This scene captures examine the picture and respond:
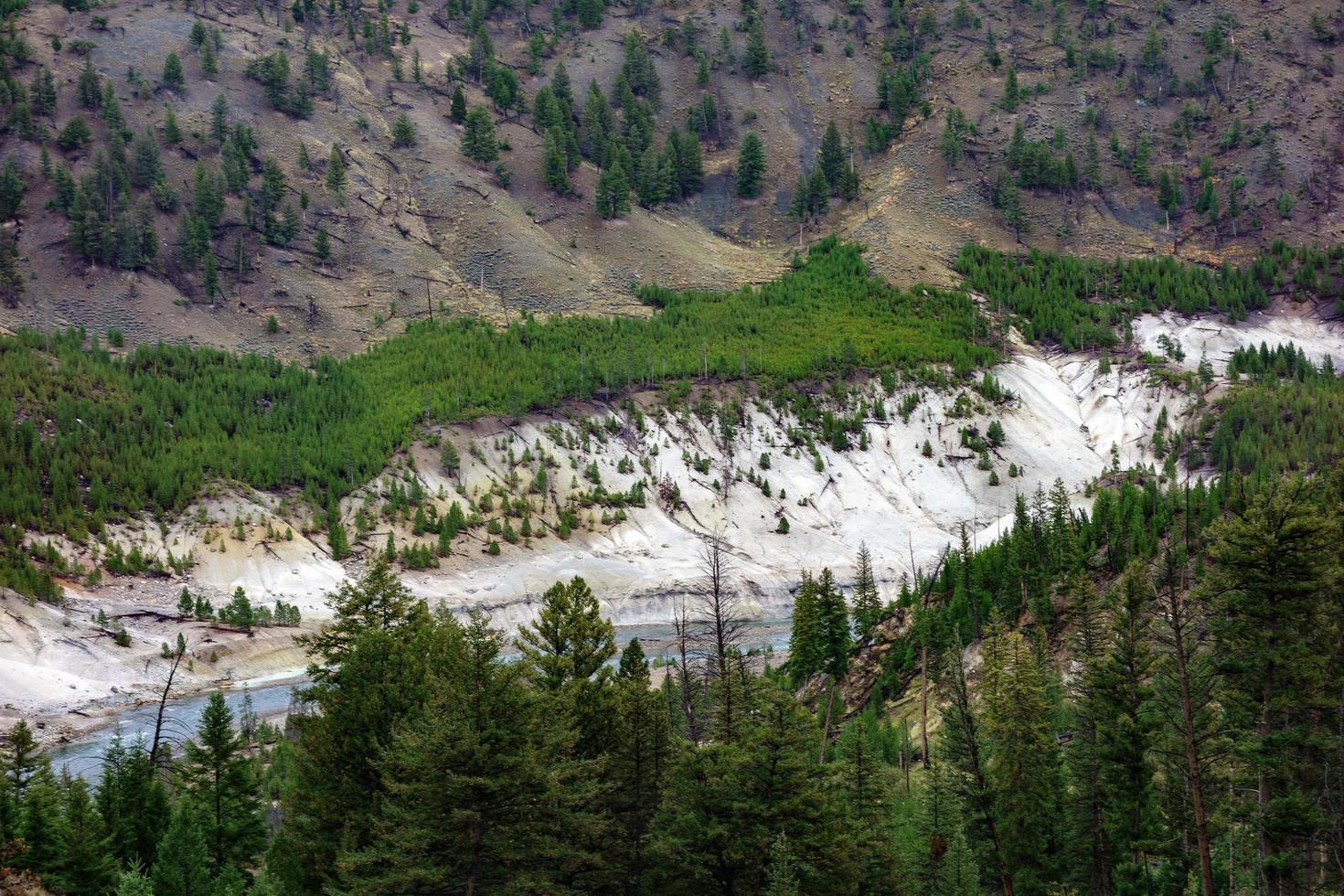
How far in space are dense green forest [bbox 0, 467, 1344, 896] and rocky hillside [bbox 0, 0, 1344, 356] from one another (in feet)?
354

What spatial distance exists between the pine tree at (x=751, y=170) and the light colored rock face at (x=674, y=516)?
5658cm

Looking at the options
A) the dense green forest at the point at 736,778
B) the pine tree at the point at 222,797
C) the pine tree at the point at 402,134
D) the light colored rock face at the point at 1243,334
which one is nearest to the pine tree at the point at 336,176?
the pine tree at the point at 402,134

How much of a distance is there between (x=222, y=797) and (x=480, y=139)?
149 metres

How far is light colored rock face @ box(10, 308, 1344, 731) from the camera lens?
93500 millimetres

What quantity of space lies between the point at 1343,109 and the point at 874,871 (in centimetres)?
18936

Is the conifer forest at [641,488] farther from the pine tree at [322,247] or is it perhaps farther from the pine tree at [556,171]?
the pine tree at [322,247]

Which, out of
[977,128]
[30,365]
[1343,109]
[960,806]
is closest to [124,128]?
[30,365]

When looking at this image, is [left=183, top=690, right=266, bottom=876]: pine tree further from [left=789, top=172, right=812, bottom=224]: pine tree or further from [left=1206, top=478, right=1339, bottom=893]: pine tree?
[left=789, top=172, right=812, bottom=224]: pine tree

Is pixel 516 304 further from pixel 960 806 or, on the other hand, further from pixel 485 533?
pixel 960 806

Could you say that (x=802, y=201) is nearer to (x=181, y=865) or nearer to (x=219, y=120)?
(x=219, y=120)

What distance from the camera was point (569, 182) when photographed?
184 metres

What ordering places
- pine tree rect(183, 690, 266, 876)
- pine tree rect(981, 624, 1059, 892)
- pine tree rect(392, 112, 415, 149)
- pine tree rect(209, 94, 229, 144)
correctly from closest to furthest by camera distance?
1. pine tree rect(981, 624, 1059, 892)
2. pine tree rect(183, 690, 266, 876)
3. pine tree rect(209, 94, 229, 144)
4. pine tree rect(392, 112, 415, 149)

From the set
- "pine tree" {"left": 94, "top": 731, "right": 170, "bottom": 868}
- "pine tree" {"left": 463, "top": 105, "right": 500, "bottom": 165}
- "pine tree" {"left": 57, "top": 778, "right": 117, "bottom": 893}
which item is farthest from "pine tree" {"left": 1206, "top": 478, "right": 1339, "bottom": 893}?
"pine tree" {"left": 463, "top": 105, "right": 500, "bottom": 165}

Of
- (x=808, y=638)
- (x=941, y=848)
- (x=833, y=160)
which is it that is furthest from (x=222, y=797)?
(x=833, y=160)
